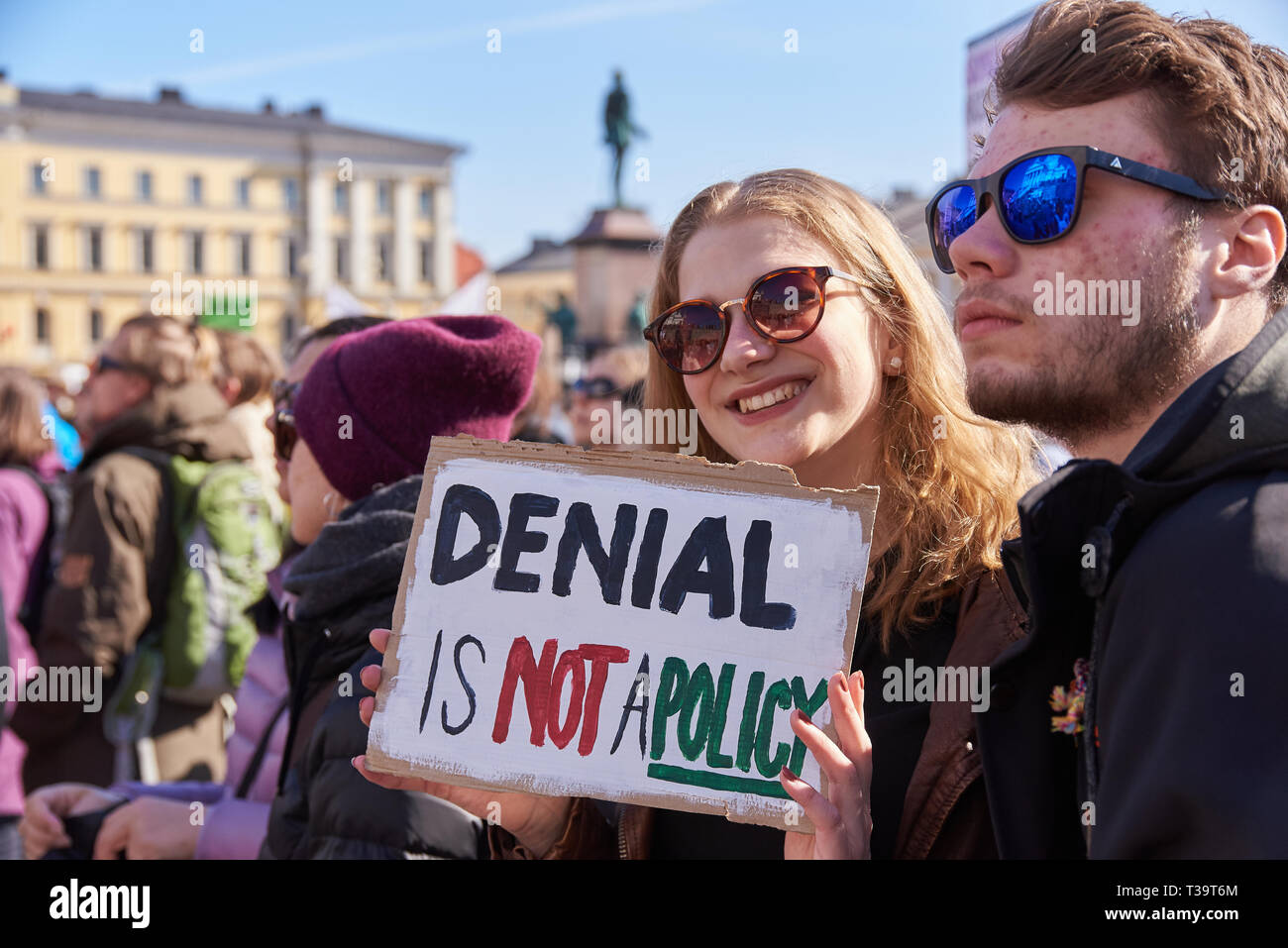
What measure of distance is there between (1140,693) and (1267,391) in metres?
0.36

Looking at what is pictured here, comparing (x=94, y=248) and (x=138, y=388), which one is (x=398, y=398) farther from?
(x=94, y=248)

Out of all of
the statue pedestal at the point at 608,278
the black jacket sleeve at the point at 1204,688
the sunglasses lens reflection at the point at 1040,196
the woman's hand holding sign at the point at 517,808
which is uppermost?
the statue pedestal at the point at 608,278

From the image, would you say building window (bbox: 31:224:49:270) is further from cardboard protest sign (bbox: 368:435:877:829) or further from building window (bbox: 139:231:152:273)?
cardboard protest sign (bbox: 368:435:877:829)

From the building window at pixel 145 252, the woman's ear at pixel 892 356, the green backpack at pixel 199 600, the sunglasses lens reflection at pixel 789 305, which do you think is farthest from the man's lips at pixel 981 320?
the building window at pixel 145 252

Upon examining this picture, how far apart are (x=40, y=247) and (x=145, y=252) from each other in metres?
5.24

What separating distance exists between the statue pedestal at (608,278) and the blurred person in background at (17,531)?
43.7 feet

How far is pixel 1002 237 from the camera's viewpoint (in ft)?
5.33

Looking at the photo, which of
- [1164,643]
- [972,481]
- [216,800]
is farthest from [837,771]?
[216,800]

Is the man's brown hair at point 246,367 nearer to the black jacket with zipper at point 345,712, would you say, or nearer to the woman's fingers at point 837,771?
the black jacket with zipper at point 345,712

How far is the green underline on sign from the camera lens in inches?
63.4

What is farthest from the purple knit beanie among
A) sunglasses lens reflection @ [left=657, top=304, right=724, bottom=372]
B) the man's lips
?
the man's lips

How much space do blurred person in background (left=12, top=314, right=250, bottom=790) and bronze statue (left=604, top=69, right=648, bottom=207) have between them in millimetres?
20852

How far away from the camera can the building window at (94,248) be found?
66.6m

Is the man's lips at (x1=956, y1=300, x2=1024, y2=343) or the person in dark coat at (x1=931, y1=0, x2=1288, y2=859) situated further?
the man's lips at (x1=956, y1=300, x2=1024, y2=343)
